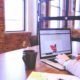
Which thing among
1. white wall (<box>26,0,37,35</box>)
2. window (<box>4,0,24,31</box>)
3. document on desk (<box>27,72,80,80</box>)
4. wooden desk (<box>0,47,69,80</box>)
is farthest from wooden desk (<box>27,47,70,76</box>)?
white wall (<box>26,0,37,35</box>)

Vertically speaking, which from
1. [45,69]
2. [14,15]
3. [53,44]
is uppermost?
[14,15]

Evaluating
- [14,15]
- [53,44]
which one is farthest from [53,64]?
[14,15]

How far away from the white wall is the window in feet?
0.40

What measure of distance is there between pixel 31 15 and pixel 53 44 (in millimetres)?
3066

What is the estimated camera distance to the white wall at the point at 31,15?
4.38 meters

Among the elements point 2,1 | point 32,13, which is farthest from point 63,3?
point 2,1

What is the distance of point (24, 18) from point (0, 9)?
3.80ft

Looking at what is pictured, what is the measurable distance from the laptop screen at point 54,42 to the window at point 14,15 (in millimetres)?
2354

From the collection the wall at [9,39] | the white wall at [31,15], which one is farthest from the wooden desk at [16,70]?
the white wall at [31,15]

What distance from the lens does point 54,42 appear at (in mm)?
1496

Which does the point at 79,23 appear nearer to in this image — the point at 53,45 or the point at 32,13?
the point at 32,13

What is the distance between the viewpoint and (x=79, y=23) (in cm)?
514

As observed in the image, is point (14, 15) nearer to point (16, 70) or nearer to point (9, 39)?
point (9, 39)

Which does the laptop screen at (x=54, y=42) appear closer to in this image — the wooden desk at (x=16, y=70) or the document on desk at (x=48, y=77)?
the wooden desk at (x=16, y=70)
